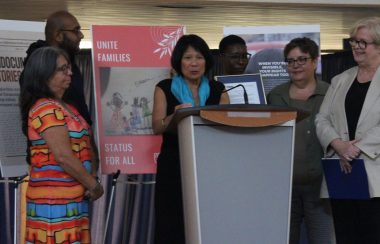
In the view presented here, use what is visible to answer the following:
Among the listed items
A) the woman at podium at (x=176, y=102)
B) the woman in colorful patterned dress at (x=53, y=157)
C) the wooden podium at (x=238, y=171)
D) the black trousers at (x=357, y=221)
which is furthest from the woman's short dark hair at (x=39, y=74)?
the black trousers at (x=357, y=221)

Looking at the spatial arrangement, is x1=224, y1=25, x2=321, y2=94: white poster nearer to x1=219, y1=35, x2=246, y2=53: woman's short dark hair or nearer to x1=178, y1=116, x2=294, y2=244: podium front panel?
x1=219, y1=35, x2=246, y2=53: woman's short dark hair

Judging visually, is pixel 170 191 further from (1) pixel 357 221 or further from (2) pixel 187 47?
(1) pixel 357 221

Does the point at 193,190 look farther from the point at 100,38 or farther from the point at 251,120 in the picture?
the point at 100,38

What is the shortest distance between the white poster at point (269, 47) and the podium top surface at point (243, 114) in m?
1.57

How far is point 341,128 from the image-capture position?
3621 mm

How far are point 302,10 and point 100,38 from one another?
4.72ft

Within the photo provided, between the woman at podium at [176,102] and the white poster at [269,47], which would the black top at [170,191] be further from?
the white poster at [269,47]

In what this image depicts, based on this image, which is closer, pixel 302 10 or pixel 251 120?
pixel 251 120

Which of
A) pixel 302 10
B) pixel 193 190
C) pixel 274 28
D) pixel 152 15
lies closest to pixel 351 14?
pixel 302 10

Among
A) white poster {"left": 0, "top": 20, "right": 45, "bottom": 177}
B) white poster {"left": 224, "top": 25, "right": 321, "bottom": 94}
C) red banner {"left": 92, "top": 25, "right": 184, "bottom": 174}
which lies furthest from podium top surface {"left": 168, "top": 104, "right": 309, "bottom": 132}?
white poster {"left": 224, "top": 25, "right": 321, "bottom": 94}

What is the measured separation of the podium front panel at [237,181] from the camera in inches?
116

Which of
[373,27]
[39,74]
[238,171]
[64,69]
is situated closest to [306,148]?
[373,27]

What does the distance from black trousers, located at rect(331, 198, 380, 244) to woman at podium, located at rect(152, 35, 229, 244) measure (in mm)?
793

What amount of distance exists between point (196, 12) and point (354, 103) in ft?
5.42
